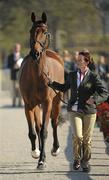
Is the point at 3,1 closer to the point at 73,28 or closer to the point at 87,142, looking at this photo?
the point at 73,28

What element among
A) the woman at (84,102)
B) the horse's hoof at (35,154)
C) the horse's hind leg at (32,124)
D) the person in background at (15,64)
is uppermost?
the woman at (84,102)

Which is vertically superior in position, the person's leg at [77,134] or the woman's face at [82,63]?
the woman's face at [82,63]

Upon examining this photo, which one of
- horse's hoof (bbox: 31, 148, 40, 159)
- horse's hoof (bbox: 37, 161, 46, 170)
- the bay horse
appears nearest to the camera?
horse's hoof (bbox: 37, 161, 46, 170)

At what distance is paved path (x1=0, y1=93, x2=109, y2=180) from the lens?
10906mm

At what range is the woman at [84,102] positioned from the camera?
1116cm

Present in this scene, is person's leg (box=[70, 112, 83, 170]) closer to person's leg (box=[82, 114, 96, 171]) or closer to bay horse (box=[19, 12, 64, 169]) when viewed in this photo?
person's leg (box=[82, 114, 96, 171])

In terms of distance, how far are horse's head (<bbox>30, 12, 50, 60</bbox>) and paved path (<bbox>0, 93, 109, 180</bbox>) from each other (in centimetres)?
175

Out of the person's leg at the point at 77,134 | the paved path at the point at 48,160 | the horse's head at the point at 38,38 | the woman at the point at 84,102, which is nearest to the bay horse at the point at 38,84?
the horse's head at the point at 38,38

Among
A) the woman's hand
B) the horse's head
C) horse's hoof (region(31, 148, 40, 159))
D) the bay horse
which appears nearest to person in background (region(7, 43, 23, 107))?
the bay horse

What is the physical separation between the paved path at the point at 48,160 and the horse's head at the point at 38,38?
1.75m

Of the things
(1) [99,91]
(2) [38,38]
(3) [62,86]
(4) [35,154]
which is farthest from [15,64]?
(1) [99,91]

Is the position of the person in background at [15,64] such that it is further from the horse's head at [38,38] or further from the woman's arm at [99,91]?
the woman's arm at [99,91]

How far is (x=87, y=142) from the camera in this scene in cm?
1124

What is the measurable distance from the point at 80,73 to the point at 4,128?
7625 mm
